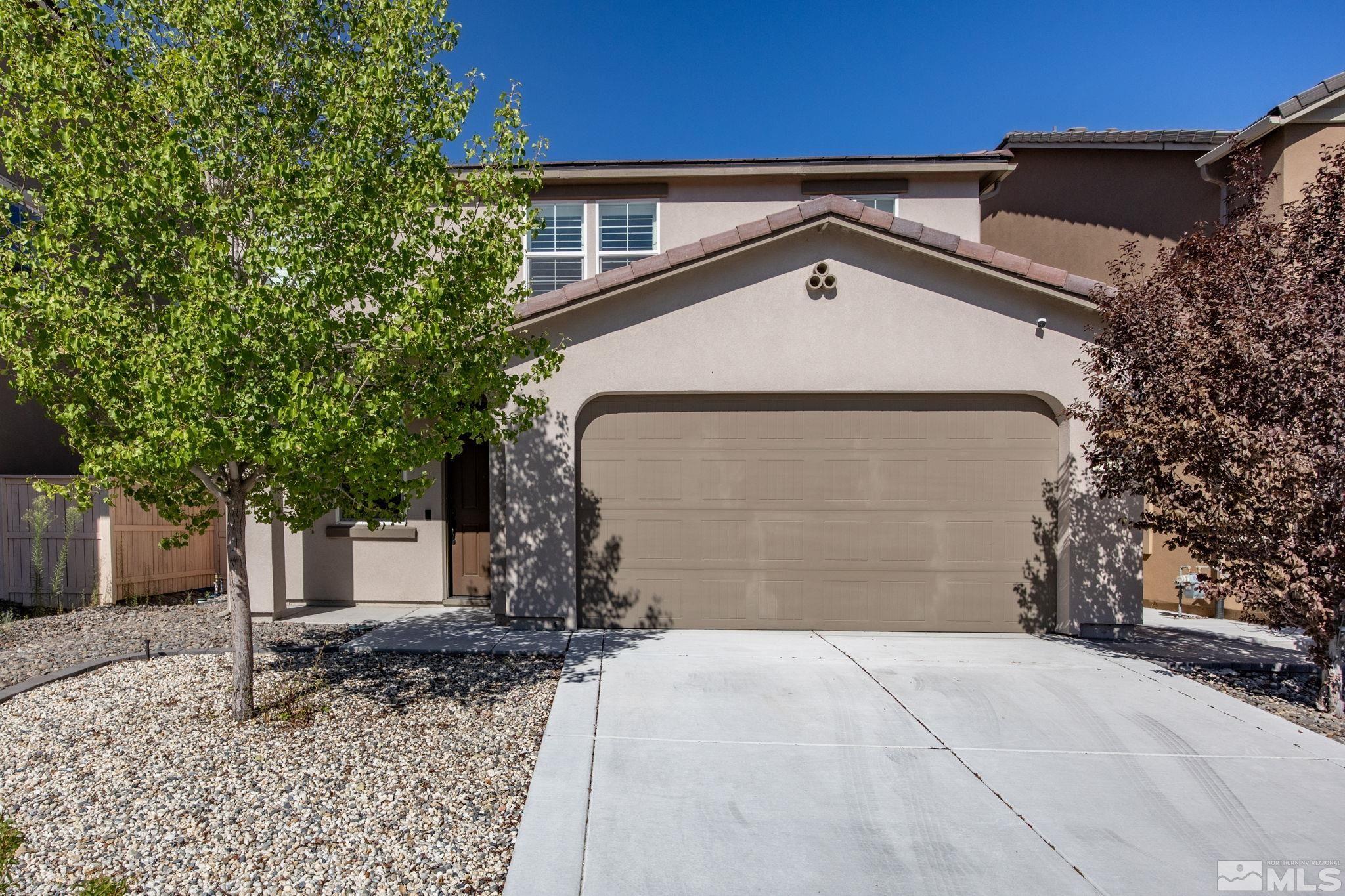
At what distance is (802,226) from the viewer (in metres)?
7.59

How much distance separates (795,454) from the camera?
26.1 ft

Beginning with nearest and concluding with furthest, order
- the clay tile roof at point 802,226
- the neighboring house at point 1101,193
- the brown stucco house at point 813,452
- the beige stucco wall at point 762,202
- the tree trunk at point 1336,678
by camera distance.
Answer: the tree trunk at point 1336,678, the clay tile roof at point 802,226, the brown stucco house at point 813,452, the beige stucco wall at point 762,202, the neighboring house at point 1101,193

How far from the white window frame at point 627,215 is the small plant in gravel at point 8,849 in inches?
349

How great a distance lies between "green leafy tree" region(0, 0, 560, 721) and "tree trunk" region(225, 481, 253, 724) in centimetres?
2

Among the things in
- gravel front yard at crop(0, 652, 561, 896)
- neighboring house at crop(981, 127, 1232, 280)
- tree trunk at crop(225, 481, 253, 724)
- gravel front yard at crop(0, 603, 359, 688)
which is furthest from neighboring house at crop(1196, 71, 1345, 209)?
gravel front yard at crop(0, 603, 359, 688)

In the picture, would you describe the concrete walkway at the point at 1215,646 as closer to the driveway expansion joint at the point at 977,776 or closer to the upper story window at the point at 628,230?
the driveway expansion joint at the point at 977,776

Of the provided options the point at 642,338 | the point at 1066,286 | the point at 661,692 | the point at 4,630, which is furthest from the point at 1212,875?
the point at 4,630

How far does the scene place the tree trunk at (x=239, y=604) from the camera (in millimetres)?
4941

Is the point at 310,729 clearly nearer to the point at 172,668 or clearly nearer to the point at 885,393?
the point at 172,668

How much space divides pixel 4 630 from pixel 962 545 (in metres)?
10.9

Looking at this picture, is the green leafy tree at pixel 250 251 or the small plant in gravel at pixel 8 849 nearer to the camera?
the small plant in gravel at pixel 8 849

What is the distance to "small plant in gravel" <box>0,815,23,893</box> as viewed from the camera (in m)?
3.11

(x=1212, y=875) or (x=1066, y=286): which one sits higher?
(x=1066, y=286)

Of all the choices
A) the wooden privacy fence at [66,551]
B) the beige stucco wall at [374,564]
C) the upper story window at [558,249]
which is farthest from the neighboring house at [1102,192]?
the wooden privacy fence at [66,551]
